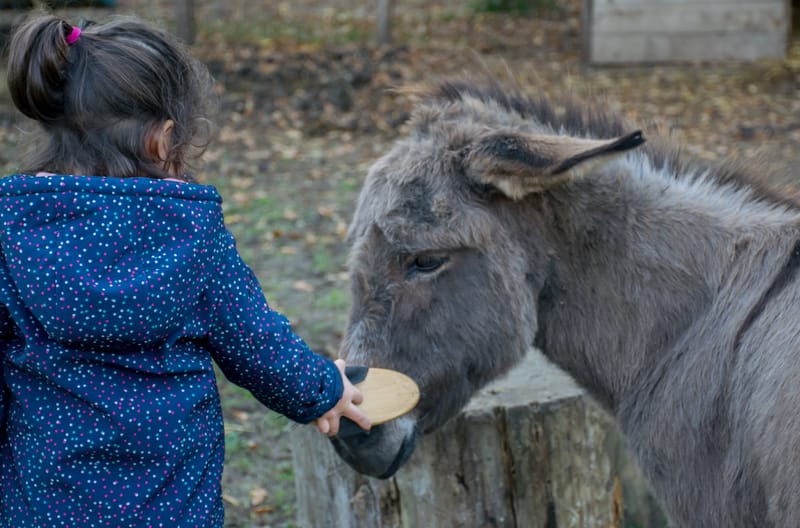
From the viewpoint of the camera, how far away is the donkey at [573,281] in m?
3.00

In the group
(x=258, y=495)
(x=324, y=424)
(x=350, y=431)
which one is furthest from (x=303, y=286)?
(x=324, y=424)

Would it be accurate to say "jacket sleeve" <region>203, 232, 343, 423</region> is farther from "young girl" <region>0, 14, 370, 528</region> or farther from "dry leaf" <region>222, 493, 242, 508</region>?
"dry leaf" <region>222, 493, 242, 508</region>

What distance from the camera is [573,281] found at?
321cm

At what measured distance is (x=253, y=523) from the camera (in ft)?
16.2

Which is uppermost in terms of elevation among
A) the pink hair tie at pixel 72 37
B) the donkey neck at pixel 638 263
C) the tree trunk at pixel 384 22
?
the pink hair tie at pixel 72 37

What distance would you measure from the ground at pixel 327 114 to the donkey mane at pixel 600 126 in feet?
0.37

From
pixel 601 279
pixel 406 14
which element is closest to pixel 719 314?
pixel 601 279

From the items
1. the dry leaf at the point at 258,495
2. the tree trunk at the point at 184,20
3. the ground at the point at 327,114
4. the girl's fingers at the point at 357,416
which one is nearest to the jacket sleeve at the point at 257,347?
the girl's fingers at the point at 357,416

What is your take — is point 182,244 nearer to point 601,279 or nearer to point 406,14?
point 601,279

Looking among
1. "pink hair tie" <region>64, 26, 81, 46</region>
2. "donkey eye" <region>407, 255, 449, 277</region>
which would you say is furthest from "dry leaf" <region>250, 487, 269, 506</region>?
→ "pink hair tie" <region>64, 26, 81, 46</region>

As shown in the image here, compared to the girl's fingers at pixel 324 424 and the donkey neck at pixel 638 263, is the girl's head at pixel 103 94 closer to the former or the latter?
the girl's fingers at pixel 324 424

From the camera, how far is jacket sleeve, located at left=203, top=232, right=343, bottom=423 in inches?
99.3

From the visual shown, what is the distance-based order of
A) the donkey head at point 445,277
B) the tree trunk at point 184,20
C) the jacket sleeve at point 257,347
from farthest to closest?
1. the tree trunk at point 184,20
2. the donkey head at point 445,277
3. the jacket sleeve at point 257,347

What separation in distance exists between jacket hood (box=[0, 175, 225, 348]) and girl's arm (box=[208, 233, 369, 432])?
0.14 meters
